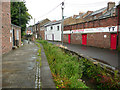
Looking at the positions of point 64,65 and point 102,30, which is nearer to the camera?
point 64,65

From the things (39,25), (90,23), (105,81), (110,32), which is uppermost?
(39,25)

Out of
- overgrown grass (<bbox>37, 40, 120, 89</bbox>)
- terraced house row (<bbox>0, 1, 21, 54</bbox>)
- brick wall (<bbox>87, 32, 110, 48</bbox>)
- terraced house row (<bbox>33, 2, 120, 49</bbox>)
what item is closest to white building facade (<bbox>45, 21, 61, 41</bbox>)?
terraced house row (<bbox>33, 2, 120, 49</bbox>)

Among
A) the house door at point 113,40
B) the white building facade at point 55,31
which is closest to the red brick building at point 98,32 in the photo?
the house door at point 113,40

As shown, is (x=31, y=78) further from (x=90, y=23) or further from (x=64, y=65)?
(x=90, y=23)

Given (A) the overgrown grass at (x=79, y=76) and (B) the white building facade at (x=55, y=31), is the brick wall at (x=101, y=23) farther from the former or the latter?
(B) the white building facade at (x=55, y=31)

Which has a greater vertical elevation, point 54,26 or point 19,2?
point 19,2

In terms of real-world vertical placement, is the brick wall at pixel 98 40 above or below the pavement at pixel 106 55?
above

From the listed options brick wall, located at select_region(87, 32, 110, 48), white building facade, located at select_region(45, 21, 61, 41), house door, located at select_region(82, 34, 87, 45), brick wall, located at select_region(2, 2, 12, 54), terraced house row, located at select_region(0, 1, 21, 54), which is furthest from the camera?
white building facade, located at select_region(45, 21, 61, 41)

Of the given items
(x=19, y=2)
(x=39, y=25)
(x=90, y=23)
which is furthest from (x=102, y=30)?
(x=39, y=25)

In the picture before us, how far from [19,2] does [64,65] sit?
24691mm

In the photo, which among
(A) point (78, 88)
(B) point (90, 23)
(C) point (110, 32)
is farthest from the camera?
(B) point (90, 23)

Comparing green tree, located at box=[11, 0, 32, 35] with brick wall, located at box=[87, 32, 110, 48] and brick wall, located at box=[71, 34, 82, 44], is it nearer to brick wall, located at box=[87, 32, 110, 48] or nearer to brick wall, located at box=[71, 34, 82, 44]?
brick wall, located at box=[71, 34, 82, 44]

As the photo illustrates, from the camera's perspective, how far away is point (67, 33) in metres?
27.6

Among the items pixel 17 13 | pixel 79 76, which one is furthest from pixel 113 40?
pixel 17 13
